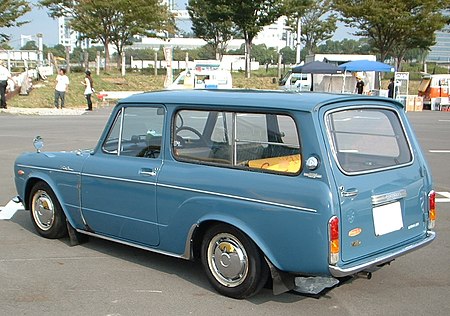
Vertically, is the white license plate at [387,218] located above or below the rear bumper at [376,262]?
above

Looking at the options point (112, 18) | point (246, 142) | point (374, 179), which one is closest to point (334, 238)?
point (374, 179)

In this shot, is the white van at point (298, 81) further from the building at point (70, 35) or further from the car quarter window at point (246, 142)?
the car quarter window at point (246, 142)

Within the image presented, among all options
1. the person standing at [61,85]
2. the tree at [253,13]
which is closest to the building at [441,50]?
the tree at [253,13]

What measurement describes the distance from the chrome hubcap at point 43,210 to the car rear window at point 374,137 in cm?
315

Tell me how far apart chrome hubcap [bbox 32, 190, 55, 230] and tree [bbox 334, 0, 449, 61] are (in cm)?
3598

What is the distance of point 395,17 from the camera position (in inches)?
1526

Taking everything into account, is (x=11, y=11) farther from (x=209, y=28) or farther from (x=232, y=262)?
(x=232, y=262)

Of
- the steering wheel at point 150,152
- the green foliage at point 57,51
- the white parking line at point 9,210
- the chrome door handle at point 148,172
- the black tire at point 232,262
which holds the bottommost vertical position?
the white parking line at point 9,210

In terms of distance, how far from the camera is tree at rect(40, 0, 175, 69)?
38281 millimetres

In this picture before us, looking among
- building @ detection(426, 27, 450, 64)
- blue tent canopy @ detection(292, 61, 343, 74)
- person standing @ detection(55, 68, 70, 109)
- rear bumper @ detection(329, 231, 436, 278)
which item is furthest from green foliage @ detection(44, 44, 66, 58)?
rear bumper @ detection(329, 231, 436, 278)

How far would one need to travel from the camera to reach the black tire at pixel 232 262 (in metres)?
4.29

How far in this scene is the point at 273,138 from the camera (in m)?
4.57

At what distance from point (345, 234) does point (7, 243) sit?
380 centimetres

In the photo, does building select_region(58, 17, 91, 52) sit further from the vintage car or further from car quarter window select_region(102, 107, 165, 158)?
the vintage car
